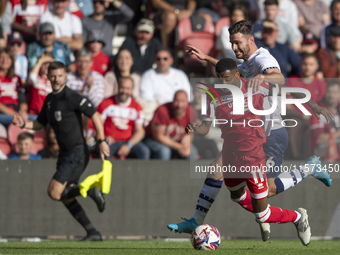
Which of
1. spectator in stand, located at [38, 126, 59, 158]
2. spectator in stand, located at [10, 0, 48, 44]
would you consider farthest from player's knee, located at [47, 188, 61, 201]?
spectator in stand, located at [10, 0, 48, 44]

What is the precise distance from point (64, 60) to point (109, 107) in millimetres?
1803

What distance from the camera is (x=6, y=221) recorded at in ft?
38.5

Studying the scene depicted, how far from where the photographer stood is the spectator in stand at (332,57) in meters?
14.3

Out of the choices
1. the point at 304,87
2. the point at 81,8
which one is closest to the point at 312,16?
the point at 304,87

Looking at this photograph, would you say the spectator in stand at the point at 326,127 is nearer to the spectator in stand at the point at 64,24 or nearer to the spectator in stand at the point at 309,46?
the spectator in stand at the point at 309,46

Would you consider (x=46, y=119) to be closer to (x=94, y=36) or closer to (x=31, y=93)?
(x=31, y=93)

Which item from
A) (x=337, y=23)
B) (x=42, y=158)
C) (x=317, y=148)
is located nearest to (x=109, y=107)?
(x=42, y=158)

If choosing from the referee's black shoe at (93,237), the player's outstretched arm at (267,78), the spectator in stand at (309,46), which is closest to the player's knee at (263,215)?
the player's outstretched arm at (267,78)

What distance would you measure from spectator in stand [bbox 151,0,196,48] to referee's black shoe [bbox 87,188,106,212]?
189 inches

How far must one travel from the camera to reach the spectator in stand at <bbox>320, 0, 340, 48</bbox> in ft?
49.1

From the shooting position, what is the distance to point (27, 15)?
591 inches

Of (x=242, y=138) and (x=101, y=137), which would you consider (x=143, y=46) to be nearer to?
(x=101, y=137)

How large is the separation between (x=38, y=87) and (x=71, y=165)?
283 cm

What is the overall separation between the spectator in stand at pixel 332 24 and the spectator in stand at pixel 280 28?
18.3 inches
